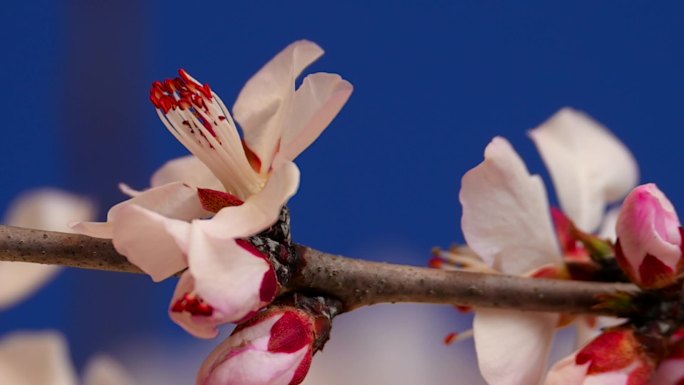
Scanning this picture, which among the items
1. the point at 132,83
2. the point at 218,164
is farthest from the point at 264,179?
the point at 132,83

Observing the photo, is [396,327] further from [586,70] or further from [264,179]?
[264,179]

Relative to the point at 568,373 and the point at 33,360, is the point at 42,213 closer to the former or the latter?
the point at 33,360

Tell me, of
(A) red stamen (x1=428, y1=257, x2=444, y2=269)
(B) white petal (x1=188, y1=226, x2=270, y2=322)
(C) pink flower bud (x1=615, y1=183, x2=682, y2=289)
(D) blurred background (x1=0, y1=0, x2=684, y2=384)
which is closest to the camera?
(B) white petal (x1=188, y1=226, x2=270, y2=322)

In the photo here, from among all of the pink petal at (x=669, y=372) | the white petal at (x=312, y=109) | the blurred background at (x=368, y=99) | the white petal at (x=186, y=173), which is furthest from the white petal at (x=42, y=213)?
the blurred background at (x=368, y=99)

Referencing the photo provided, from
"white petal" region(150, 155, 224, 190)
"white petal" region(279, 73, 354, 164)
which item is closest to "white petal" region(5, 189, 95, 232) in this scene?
"white petal" region(150, 155, 224, 190)

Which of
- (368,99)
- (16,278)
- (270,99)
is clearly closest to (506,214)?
(270,99)

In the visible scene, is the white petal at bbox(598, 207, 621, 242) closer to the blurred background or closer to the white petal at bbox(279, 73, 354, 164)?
the white petal at bbox(279, 73, 354, 164)
